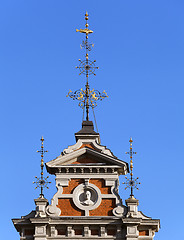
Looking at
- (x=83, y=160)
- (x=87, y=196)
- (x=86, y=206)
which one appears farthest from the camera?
(x=83, y=160)

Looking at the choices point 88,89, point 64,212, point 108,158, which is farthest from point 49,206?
point 88,89

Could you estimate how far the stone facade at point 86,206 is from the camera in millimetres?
33531

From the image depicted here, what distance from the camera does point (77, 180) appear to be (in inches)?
1357

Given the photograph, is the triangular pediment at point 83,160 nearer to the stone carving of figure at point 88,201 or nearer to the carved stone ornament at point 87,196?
the carved stone ornament at point 87,196

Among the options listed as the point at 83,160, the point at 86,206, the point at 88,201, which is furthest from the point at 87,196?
the point at 83,160

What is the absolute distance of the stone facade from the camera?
3353cm

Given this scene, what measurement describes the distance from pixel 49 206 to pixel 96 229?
188cm

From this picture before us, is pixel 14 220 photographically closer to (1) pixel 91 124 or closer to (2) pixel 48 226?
(2) pixel 48 226

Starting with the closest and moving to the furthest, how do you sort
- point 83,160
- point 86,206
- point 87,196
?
point 86,206
point 87,196
point 83,160

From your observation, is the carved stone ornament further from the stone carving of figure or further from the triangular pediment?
the triangular pediment

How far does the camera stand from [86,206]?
34.0 m

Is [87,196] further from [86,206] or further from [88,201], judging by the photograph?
[86,206]

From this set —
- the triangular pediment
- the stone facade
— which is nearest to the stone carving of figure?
the stone facade

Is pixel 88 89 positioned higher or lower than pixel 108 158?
higher
